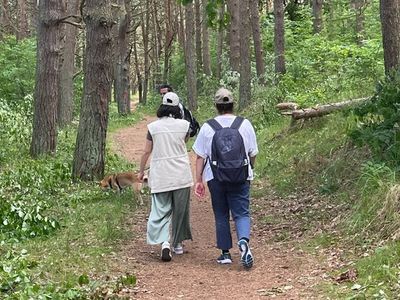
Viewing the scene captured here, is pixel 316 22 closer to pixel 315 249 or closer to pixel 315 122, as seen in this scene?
pixel 315 122

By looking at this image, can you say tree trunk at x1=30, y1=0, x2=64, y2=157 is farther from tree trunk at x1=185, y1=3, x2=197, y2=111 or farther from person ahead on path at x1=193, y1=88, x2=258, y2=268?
tree trunk at x1=185, y1=3, x2=197, y2=111

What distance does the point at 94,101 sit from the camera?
10797mm

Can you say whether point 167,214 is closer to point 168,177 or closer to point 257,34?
point 168,177

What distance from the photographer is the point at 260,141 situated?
14500mm

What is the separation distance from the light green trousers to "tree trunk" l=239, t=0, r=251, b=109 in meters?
12.0

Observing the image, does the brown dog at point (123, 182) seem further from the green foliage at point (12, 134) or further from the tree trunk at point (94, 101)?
the green foliage at point (12, 134)

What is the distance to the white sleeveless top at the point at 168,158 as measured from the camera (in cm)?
723

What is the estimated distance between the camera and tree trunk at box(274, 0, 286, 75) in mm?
18703

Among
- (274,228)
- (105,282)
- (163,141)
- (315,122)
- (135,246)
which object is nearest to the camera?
(105,282)

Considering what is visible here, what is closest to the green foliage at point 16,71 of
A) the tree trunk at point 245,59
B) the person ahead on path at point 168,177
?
the tree trunk at point 245,59

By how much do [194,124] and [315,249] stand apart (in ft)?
9.01

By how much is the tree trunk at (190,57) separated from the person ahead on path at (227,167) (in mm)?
16760

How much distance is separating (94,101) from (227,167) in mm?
4730

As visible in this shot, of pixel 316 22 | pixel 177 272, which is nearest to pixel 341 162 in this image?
pixel 177 272
